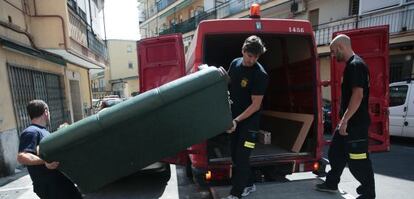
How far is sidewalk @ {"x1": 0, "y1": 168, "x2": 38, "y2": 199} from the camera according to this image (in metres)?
4.77

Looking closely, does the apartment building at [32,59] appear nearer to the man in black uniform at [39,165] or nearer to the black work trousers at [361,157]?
the man in black uniform at [39,165]

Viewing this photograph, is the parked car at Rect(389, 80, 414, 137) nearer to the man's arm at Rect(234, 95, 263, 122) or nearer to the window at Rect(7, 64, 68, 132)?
the man's arm at Rect(234, 95, 263, 122)

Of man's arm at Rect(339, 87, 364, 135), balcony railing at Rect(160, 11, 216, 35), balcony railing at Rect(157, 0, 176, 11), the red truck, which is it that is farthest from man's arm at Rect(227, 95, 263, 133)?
balcony railing at Rect(157, 0, 176, 11)

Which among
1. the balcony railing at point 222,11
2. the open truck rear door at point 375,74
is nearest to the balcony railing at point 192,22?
the balcony railing at point 222,11

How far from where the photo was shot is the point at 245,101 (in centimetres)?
297

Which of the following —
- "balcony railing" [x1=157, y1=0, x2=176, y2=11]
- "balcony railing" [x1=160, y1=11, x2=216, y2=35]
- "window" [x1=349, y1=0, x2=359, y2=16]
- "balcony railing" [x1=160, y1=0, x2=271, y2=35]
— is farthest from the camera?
"balcony railing" [x1=157, y1=0, x2=176, y2=11]

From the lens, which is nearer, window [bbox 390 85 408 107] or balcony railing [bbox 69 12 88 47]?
window [bbox 390 85 408 107]

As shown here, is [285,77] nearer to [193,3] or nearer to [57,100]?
[57,100]

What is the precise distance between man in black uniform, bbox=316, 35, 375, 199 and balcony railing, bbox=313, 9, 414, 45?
883 cm

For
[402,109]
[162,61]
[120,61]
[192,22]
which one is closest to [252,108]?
[162,61]

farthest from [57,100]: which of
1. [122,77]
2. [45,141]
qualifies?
[122,77]

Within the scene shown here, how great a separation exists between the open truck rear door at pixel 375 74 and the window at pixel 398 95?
4425 millimetres

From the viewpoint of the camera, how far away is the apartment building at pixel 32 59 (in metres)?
6.09

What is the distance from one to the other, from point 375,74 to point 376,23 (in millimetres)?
8957
